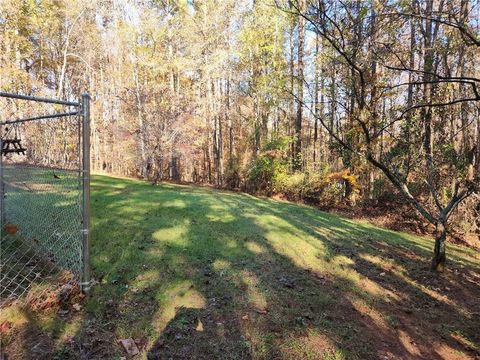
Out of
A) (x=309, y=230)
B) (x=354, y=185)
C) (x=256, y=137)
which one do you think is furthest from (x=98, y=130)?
(x=309, y=230)

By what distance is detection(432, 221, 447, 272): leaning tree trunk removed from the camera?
4.62 m

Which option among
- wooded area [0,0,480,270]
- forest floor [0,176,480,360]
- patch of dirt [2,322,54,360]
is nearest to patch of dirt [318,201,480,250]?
wooded area [0,0,480,270]

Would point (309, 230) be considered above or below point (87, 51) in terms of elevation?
below

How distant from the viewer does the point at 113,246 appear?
4301 mm

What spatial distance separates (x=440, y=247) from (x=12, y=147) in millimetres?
6032

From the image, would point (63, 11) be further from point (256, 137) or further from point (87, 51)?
point (256, 137)

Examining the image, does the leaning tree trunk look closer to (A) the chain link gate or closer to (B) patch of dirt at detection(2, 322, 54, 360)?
(A) the chain link gate

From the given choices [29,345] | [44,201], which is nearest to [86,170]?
[29,345]

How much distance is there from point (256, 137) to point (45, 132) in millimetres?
13533

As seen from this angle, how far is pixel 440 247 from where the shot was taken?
15.5ft

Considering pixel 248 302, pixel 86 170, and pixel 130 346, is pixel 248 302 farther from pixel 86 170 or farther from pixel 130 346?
pixel 86 170

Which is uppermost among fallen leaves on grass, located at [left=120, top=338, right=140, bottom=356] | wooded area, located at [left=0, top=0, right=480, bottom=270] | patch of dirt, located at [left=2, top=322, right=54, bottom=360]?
wooded area, located at [left=0, top=0, right=480, bottom=270]

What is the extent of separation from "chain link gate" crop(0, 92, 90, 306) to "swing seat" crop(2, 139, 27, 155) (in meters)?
0.01

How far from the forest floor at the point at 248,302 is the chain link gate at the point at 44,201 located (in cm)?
39
